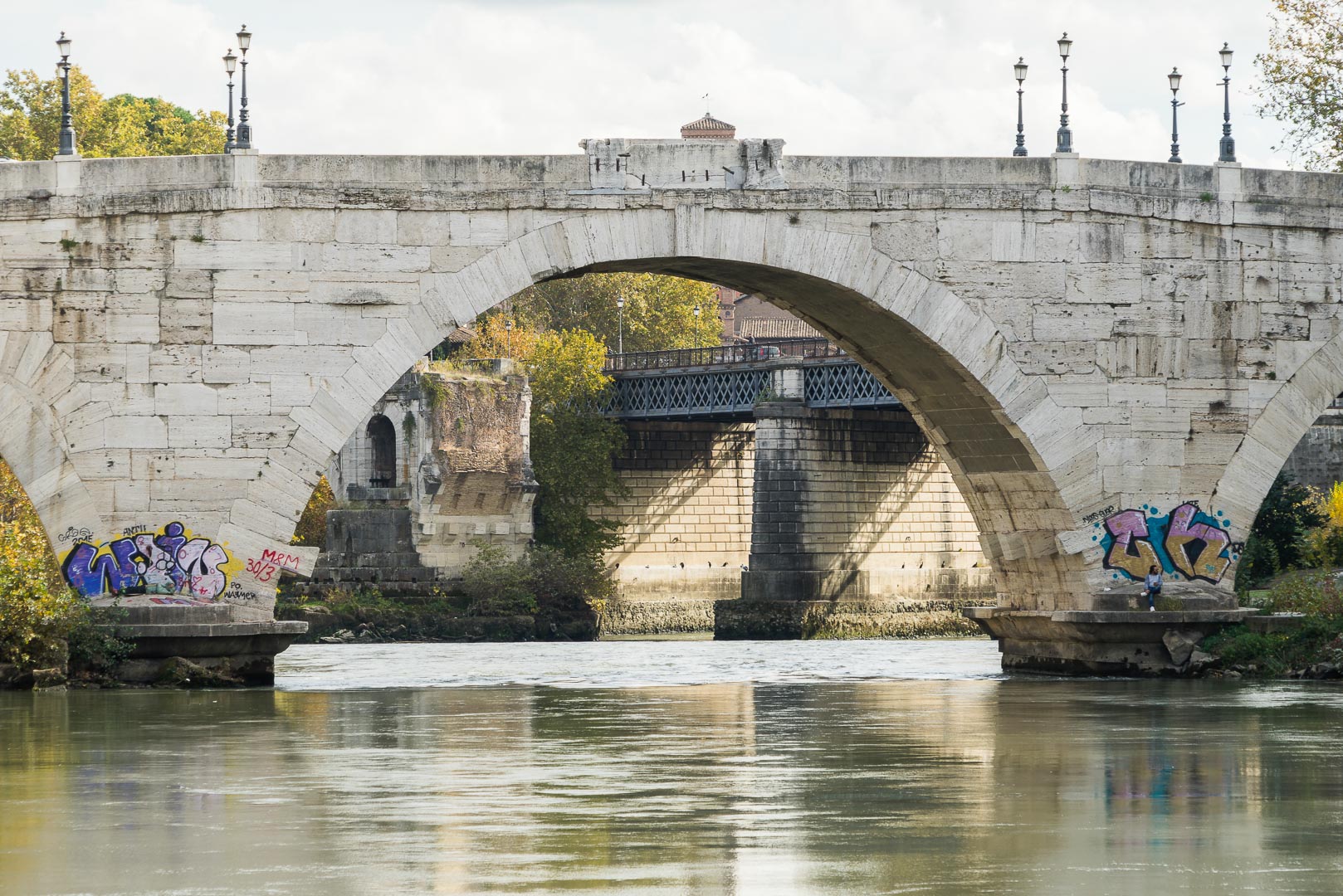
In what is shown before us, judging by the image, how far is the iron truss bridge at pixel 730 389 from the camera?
55.8 metres

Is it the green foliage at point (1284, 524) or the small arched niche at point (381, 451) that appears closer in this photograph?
the green foliage at point (1284, 524)

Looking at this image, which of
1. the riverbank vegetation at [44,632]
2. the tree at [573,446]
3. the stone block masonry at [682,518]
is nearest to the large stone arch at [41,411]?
the riverbank vegetation at [44,632]

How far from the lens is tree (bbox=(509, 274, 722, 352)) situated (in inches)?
2928

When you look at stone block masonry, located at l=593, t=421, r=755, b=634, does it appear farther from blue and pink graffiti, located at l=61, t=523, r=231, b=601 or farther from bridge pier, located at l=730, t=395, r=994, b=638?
blue and pink graffiti, located at l=61, t=523, r=231, b=601

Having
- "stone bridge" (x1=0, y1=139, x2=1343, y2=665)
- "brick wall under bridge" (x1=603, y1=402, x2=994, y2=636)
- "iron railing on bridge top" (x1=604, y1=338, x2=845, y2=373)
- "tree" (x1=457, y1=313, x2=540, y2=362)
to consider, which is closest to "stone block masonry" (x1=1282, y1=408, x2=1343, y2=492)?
"brick wall under bridge" (x1=603, y1=402, x2=994, y2=636)

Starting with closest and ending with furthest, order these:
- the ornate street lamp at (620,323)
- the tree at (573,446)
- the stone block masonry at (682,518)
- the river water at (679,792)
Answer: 1. the river water at (679,792)
2. the tree at (573,446)
3. the stone block masonry at (682,518)
4. the ornate street lamp at (620,323)

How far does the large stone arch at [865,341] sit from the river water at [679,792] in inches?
122

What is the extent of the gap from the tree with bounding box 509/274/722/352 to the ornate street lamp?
3.3 inches

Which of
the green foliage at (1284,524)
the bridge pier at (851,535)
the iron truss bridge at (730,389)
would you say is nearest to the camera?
the green foliage at (1284,524)

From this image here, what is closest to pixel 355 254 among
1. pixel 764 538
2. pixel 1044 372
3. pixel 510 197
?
pixel 510 197

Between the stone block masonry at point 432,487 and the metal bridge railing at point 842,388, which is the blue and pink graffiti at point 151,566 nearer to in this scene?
the stone block masonry at point 432,487

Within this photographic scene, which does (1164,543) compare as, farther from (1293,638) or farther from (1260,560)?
(1260,560)

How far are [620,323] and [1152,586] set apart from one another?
48916 mm

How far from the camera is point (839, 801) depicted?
11977 millimetres
